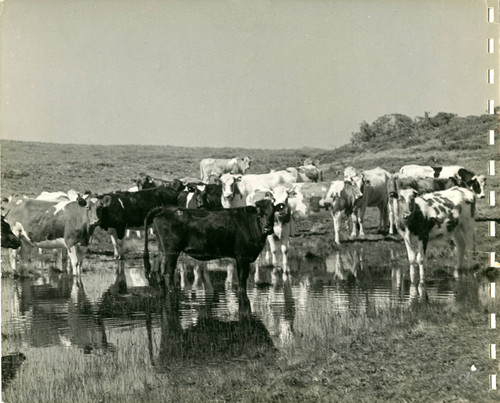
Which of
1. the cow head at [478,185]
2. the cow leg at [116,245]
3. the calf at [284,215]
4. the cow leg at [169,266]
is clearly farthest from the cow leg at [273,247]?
the cow head at [478,185]

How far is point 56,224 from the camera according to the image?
5.01m

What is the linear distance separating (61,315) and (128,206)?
2.75 feet

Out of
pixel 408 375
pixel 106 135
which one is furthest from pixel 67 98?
pixel 408 375

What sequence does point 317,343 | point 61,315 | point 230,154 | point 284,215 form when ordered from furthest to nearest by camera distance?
point 284,215 < point 230,154 < point 61,315 < point 317,343

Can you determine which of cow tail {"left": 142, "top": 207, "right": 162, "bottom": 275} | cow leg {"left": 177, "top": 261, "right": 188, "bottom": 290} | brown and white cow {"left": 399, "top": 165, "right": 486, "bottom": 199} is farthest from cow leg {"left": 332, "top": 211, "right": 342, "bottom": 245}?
cow tail {"left": 142, "top": 207, "right": 162, "bottom": 275}

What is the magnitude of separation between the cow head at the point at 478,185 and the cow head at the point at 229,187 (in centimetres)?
155

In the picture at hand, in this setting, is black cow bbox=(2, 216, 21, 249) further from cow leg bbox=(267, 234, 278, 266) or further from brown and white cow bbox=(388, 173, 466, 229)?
brown and white cow bbox=(388, 173, 466, 229)

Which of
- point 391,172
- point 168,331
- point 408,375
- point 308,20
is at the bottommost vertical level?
point 408,375

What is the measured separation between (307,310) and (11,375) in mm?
1950

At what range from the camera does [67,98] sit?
499cm

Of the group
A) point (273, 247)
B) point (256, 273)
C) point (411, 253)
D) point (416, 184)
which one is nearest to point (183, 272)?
point (256, 273)

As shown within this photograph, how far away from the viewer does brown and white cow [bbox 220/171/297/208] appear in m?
4.98

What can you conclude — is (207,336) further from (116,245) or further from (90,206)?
(90,206)

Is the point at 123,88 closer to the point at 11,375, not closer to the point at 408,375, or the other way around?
the point at 11,375
